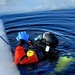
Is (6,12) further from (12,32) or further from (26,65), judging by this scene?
(26,65)

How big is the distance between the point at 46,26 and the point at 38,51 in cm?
190

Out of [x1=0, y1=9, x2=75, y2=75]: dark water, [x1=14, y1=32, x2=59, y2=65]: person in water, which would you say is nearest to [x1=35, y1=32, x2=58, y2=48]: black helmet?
[x1=14, y1=32, x2=59, y2=65]: person in water

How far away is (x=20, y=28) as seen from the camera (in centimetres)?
556

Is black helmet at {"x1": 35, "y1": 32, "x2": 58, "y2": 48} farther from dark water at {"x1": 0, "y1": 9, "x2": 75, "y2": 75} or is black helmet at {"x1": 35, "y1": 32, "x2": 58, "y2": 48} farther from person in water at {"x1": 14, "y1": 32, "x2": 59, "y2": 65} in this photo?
dark water at {"x1": 0, "y1": 9, "x2": 75, "y2": 75}

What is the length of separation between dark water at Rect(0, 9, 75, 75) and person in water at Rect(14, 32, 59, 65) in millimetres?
188

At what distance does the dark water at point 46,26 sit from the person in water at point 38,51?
0.19 meters

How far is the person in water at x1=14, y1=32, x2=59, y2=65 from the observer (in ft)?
11.9

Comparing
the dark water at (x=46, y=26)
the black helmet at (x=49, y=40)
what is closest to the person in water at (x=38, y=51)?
the black helmet at (x=49, y=40)

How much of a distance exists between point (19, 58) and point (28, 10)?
2987 mm

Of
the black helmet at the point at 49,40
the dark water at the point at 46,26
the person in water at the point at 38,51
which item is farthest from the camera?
the dark water at the point at 46,26

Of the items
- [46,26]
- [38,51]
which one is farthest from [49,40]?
[46,26]

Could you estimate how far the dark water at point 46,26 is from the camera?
395 cm

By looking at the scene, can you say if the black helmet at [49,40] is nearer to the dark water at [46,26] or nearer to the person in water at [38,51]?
the person in water at [38,51]

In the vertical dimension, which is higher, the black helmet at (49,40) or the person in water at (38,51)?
the black helmet at (49,40)
